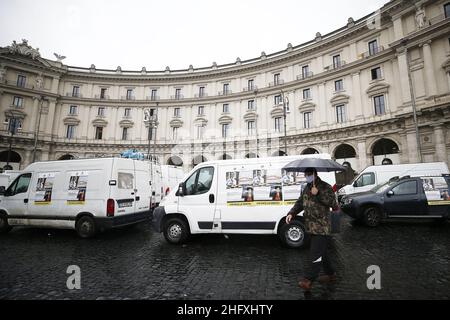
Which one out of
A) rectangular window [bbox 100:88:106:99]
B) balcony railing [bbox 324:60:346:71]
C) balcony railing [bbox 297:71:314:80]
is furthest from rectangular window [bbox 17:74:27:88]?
balcony railing [bbox 324:60:346:71]

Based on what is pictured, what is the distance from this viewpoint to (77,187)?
7.09 meters

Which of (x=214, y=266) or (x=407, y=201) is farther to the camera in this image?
(x=407, y=201)

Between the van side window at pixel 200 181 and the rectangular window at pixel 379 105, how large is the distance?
24335mm

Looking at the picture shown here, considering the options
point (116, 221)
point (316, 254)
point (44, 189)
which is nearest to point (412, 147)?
point (316, 254)

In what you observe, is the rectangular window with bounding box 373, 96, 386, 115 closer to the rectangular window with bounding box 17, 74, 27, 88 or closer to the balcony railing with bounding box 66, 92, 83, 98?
the balcony railing with bounding box 66, 92, 83, 98

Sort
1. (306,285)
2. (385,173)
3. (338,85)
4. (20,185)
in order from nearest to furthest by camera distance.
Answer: (306,285) → (20,185) → (385,173) → (338,85)

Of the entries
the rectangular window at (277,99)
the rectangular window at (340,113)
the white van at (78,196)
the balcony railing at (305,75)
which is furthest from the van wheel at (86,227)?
the balcony railing at (305,75)

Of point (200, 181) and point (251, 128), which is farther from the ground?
point (251, 128)

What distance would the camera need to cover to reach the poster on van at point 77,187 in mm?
6984

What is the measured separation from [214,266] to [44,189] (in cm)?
696

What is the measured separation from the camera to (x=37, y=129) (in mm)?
31781

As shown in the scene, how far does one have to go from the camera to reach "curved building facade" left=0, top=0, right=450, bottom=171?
19969 mm

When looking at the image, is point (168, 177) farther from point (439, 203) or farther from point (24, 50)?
point (24, 50)
